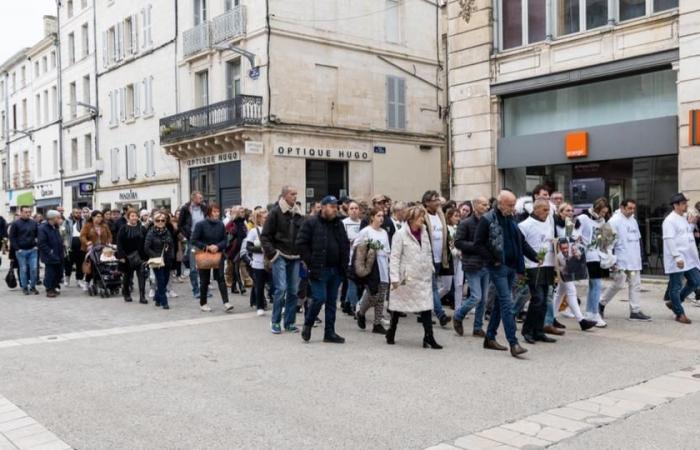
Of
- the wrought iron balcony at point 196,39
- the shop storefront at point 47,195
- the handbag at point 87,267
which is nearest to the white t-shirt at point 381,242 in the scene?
the handbag at point 87,267

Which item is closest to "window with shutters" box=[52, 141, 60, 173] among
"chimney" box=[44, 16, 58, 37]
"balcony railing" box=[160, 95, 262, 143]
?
"chimney" box=[44, 16, 58, 37]

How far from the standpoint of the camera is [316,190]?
25.2m

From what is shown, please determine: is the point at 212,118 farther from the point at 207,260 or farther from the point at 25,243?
the point at 207,260

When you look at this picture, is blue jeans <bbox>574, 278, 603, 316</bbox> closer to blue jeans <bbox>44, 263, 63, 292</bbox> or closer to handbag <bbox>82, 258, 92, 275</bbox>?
handbag <bbox>82, 258, 92, 275</bbox>

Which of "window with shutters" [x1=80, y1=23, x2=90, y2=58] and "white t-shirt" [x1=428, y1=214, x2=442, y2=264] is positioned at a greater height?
"window with shutters" [x1=80, y1=23, x2=90, y2=58]

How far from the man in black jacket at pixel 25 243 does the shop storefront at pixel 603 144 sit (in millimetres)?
11072

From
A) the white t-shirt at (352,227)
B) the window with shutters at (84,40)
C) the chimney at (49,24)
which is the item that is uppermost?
the chimney at (49,24)

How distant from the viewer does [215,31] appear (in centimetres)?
2591

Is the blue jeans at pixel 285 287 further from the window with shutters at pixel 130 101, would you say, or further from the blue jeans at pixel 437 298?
the window with shutters at pixel 130 101

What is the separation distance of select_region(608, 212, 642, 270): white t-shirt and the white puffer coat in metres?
3.35

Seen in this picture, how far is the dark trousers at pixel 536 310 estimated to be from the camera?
320 inches

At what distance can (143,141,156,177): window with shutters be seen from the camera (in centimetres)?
3039

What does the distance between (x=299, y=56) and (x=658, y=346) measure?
18816mm

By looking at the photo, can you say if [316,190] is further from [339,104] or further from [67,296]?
[67,296]
